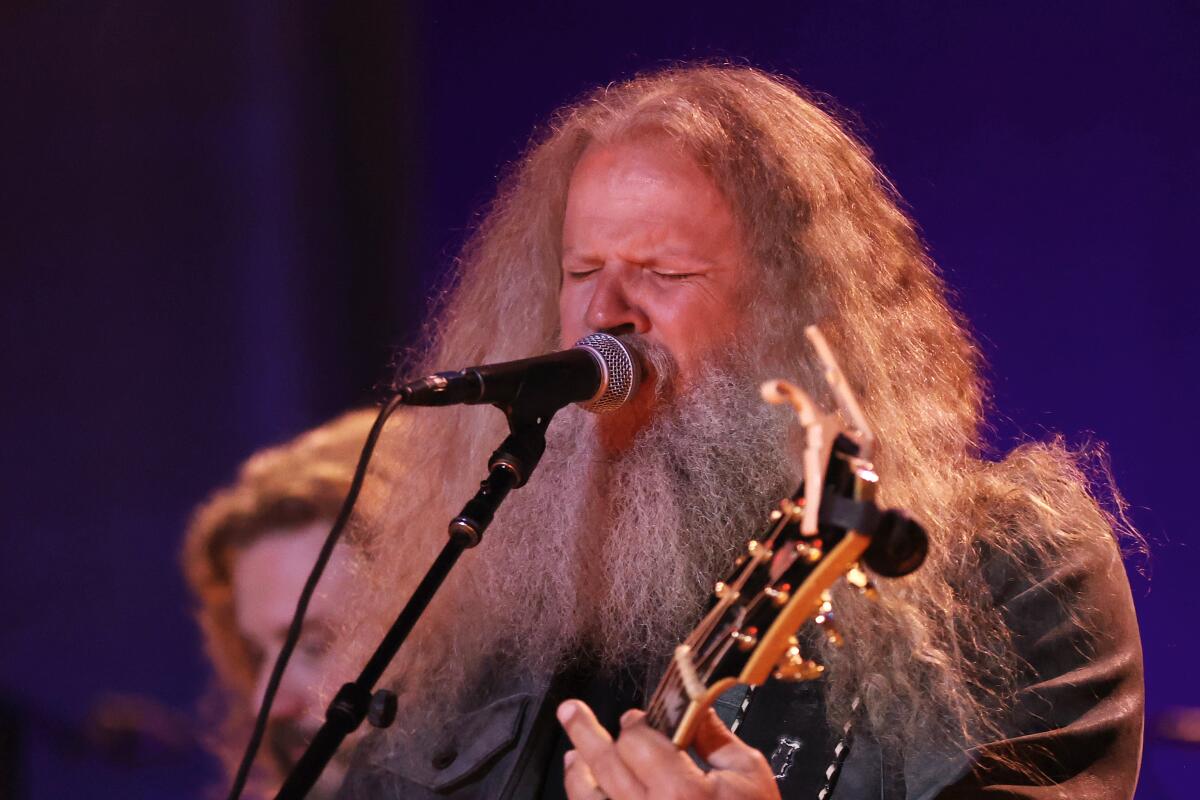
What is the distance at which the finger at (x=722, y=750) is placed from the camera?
1.54 metres

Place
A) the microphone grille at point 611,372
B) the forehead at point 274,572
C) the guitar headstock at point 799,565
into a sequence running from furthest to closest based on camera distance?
the forehead at point 274,572
the microphone grille at point 611,372
the guitar headstock at point 799,565

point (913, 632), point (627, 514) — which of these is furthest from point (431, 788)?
point (913, 632)

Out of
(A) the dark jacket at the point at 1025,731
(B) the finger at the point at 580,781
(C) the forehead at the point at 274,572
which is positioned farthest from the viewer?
(C) the forehead at the point at 274,572

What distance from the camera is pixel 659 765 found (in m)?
1.51

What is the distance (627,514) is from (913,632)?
1.80 feet

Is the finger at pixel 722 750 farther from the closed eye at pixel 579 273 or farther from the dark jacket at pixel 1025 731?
the closed eye at pixel 579 273

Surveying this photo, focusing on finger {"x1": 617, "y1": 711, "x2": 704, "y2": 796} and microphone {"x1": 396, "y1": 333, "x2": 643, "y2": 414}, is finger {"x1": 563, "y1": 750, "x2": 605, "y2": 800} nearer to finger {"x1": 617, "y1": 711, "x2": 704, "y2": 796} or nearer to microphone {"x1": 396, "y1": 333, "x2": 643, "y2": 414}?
finger {"x1": 617, "y1": 711, "x2": 704, "y2": 796}

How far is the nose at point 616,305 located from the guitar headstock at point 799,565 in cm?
72

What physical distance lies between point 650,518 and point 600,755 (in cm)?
72

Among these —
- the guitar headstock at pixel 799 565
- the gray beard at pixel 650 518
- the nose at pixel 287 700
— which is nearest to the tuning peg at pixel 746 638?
the guitar headstock at pixel 799 565

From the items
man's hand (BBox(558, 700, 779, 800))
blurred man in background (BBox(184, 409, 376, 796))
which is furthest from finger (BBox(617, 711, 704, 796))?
blurred man in background (BBox(184, 409, 376, 796))

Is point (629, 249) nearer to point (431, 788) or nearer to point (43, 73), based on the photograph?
point (431, 788)

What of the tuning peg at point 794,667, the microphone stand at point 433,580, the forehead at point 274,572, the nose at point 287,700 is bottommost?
the tuning peg at point 794,667

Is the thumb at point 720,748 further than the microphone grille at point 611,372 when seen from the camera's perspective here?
No
